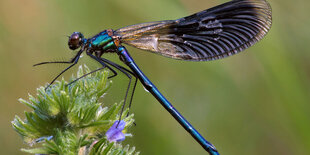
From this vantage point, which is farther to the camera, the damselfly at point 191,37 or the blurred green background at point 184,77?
the blurred green background at point 184,77

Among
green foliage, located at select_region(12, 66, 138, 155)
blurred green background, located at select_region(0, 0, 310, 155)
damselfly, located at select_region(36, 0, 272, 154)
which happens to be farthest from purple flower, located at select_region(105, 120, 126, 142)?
blurred green background, located at select_region(0, 0, 310, 155)

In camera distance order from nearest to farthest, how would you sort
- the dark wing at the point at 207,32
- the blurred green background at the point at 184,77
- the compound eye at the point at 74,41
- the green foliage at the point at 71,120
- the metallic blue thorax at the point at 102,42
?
the green foliage at the point at 71,120 → the compound eye at the point at 74,41 → the metallic blue thorax at the point at 102,42 → the dark wing at the point at 207,32 → the blurred green background at the point at 184,77

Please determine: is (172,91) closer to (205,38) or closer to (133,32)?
(205,38)

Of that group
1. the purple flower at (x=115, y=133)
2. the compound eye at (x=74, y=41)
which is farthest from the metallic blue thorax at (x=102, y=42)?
the purple flower at (x=115, y=133)

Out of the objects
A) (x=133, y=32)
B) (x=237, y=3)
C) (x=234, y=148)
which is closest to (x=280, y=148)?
(x=234, y=148)

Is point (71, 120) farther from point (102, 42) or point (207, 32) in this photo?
point (207, 32)

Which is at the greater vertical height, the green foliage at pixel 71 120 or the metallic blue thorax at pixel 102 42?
the metallic blue thorax at pixel 102 42

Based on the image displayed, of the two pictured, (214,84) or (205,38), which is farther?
(214,84)

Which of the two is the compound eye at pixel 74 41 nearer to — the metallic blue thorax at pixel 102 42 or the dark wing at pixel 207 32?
the metallic blue thorax at pixel 102 42
